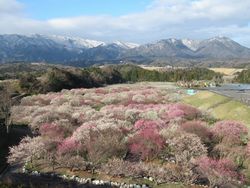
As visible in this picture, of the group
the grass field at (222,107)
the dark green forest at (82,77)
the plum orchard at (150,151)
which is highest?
the plum orchard at (150,151)

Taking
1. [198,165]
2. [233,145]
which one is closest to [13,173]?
[198,165]

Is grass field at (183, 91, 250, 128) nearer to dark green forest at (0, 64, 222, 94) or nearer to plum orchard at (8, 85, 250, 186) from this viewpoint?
plum orchard at (8, 85, 250, 186)

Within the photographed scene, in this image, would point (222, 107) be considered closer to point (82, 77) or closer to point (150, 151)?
point (150, 151)

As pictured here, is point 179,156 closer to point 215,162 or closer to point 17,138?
point 215,162

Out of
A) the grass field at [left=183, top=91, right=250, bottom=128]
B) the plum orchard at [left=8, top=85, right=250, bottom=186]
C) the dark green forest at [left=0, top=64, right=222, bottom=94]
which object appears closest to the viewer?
the plum orchard at [left=8, top=85, right=250, bottom=186]

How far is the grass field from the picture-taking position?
4203 centimetres

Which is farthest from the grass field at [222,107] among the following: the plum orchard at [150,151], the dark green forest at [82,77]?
the dark green forest at [82,77]

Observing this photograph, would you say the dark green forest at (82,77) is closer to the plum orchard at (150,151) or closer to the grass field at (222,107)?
the grass field at (222,107)

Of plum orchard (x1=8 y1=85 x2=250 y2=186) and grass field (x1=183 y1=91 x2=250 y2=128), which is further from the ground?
plum orchard (x1=8 y1=85 x2=250 y2=186)

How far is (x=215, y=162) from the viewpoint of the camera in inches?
982

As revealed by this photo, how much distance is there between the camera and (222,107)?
4900 centimetres

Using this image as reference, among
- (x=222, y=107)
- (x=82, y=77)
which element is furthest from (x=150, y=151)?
(x=82, y=77)

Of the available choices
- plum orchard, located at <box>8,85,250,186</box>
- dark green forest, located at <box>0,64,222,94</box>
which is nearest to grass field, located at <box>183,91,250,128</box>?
plum orchard, located at <box>8,85,250,186</box>

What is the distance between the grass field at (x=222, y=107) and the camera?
42.0m
